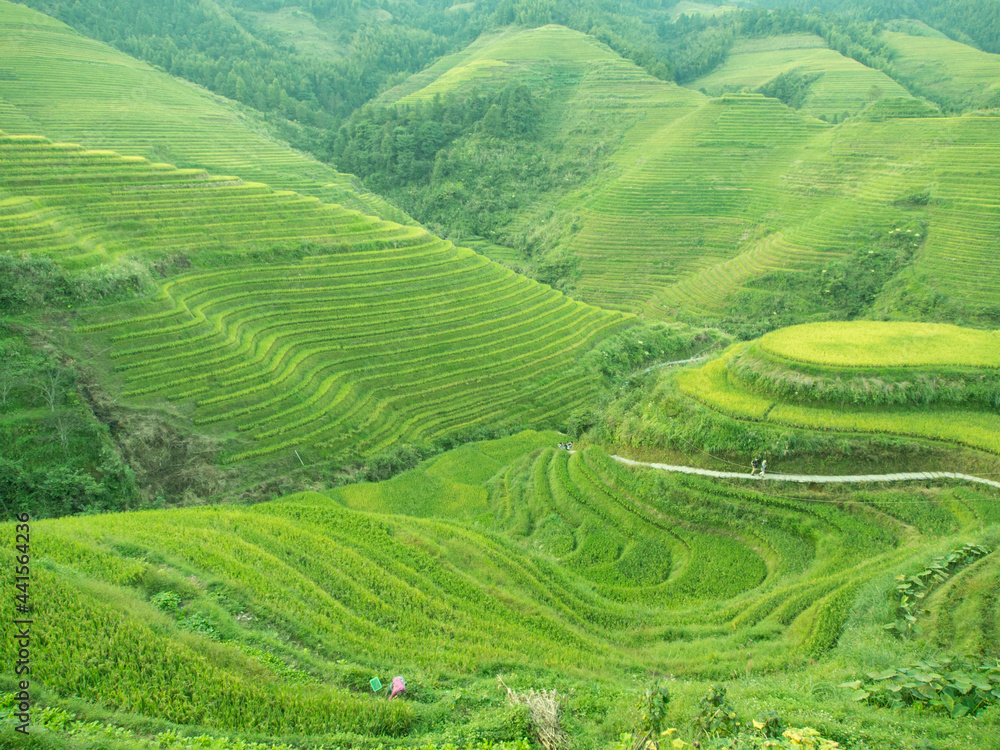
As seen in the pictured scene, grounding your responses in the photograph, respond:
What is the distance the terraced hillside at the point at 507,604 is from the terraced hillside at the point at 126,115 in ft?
117

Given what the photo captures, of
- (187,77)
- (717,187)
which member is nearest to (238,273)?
(717,187)

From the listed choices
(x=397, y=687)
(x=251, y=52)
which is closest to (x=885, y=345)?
(x=397, y=687)

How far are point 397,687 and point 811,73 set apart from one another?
244 ft

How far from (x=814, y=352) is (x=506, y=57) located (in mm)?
65995

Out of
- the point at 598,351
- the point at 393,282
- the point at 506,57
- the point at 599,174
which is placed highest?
the point at 506,57

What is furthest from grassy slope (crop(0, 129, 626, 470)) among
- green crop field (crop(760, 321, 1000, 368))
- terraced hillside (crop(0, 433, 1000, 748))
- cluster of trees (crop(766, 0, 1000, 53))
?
cluster of trees (crop(766, 0, 1000, 53))

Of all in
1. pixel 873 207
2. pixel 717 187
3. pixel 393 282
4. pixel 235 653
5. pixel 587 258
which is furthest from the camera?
pixel 717 187

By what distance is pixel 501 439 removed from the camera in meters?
23.1

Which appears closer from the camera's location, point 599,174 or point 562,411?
point 562,411

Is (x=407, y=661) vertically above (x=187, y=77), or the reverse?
(x=187, y=77)

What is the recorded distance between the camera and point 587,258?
42.2m

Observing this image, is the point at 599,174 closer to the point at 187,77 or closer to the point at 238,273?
the point at 238,273

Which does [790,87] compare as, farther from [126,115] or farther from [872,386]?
[126,115]

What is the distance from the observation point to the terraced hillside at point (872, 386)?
47.2ft
